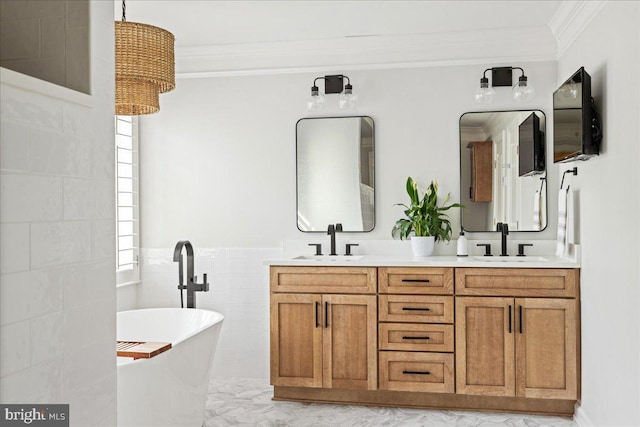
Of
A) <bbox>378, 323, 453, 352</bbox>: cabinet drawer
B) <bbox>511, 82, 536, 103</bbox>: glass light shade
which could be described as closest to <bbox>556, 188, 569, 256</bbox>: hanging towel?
<bbox>511, 82, 536, 103</bbox>: glass light shade

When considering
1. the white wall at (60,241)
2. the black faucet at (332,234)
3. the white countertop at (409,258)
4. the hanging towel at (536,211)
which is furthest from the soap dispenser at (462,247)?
the white wall at (60,241)

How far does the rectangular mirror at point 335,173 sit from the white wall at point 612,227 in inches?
58.7

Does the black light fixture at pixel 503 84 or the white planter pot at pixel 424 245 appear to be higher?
the black light fixture at pixel 503 84

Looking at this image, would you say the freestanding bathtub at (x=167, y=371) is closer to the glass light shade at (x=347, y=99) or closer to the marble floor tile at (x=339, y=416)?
the marble floor tile at (x=339, y=416)

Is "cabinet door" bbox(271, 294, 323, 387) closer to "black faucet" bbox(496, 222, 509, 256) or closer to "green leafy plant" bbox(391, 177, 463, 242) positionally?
"green leafy plant" bbox(391, 177, 463, 242)

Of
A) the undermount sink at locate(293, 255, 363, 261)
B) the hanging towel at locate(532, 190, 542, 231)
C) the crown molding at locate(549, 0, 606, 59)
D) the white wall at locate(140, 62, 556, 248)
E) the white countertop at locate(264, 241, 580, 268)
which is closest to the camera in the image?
the crown molding at locate(549, 0, 606, 59)

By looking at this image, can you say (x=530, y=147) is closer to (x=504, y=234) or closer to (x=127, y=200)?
(x=504, y=234)

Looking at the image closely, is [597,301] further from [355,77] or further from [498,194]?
[355,77]

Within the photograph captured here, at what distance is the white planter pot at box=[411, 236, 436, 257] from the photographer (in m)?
4.13

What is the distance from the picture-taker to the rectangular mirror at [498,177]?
13.9ft

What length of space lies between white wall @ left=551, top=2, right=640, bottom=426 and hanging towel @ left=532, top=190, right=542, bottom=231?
1.95 ft

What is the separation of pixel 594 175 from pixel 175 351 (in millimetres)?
2420

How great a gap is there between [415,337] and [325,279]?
2.26 ft

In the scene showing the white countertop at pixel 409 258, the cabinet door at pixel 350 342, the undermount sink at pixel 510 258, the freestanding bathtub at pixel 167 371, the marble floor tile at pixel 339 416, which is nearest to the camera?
the freestanding bathtub at pixel 167 371
